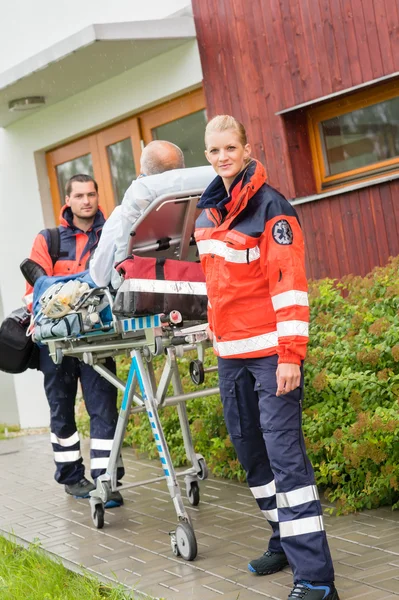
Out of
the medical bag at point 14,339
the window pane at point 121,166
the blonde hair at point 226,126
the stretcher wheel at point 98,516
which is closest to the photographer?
the blonde hair at point 226,126

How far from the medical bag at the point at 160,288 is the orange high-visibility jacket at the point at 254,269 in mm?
756

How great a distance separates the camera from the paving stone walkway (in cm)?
454

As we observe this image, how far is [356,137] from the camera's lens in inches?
343

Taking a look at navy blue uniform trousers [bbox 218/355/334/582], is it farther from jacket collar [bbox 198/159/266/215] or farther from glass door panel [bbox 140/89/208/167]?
glass door panel [bbox 140/89/208/167]

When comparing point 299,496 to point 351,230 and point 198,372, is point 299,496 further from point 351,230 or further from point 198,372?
point 351,230

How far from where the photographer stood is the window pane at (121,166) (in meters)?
11.3

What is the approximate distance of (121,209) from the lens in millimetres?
5523

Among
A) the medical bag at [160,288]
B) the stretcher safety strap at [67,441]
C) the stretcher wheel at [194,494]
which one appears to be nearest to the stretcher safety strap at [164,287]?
the medical bag at [160,288]

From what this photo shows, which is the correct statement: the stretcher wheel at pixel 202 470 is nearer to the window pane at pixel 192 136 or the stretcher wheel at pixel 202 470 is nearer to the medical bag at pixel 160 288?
the medical bag at pixel 160 288

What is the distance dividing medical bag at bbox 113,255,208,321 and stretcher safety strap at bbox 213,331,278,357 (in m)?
0.86

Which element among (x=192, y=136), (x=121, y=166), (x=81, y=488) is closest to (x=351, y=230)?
(x=192, y=136)

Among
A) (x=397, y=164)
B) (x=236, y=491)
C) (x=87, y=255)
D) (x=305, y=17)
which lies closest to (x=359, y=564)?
(x=236, y=491)

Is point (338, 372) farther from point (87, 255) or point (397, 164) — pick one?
point (397, 164)

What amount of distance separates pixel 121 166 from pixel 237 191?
7.25 m
